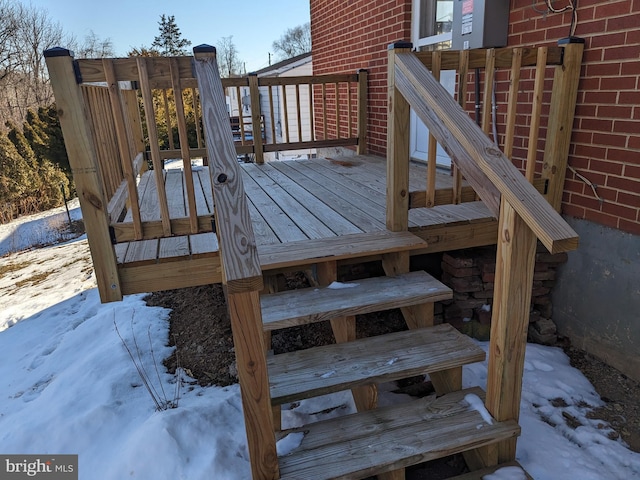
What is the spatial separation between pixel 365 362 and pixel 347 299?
329 millimetres

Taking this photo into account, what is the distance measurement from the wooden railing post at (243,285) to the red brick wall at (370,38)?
342 cm

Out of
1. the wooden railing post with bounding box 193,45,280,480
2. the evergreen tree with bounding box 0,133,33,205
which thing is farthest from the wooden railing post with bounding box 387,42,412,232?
the evergreen tree with bounding box 0,133,33,205

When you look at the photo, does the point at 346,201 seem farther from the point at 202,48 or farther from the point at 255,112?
the point at 255,112

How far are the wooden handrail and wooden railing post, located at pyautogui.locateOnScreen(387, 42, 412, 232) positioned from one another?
0.26 ft

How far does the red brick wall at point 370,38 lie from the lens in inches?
180

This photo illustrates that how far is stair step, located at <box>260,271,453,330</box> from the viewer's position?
2025 millimetres

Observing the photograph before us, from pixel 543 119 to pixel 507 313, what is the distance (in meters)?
1.79

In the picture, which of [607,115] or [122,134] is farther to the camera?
[607,115]

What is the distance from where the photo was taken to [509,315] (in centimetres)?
170

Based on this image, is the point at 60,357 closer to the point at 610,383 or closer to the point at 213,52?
the point at 213,52

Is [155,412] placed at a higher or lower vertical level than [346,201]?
lower

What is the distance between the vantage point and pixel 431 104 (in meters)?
1.89

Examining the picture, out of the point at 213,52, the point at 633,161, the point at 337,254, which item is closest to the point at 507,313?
the point at 337,254

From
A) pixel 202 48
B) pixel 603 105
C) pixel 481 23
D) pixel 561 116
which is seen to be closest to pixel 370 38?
pixel 481 23
